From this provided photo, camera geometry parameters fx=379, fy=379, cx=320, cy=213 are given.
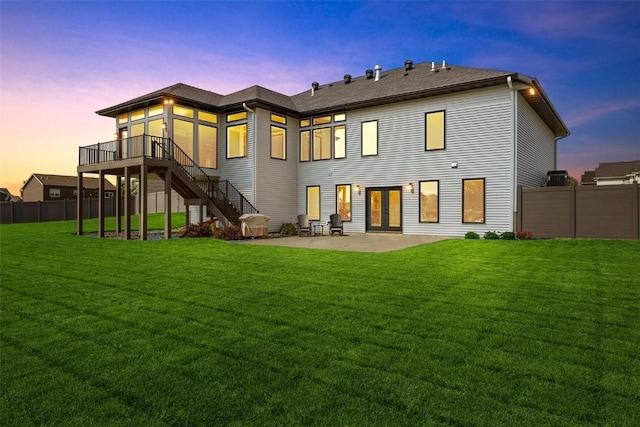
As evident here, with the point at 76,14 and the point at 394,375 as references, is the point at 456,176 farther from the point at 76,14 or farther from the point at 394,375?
the point at 76,14

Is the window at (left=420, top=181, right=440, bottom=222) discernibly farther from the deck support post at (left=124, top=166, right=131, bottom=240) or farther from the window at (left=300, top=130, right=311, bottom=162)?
the deck support post at (left=124, top=166, right=131, bottom=240)

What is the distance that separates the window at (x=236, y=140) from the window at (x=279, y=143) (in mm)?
1388

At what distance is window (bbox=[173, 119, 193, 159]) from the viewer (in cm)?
1658

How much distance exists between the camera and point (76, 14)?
13180mm

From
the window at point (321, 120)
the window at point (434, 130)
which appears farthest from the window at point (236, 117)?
the window at point (434, 130)

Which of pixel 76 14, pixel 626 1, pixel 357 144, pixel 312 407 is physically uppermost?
pixel 626 1

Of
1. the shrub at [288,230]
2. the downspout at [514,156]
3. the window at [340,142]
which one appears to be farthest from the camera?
the window at [340,142]

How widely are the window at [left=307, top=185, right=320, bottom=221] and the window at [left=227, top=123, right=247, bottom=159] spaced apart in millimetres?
3723

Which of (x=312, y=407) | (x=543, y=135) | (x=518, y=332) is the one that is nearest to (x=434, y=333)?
(x=518, y=332)

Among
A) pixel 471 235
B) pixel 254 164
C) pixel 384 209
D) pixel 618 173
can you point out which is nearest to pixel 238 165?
pixel 254 164

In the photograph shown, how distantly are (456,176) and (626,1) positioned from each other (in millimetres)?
14660

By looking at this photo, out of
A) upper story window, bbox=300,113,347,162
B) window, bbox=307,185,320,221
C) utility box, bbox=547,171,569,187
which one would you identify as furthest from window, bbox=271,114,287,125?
utility box, bbox=547,171,569,187

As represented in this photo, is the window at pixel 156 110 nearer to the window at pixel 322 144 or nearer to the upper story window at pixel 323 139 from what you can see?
the upper story window at pixel 323 139

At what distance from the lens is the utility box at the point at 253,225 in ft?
47.4
